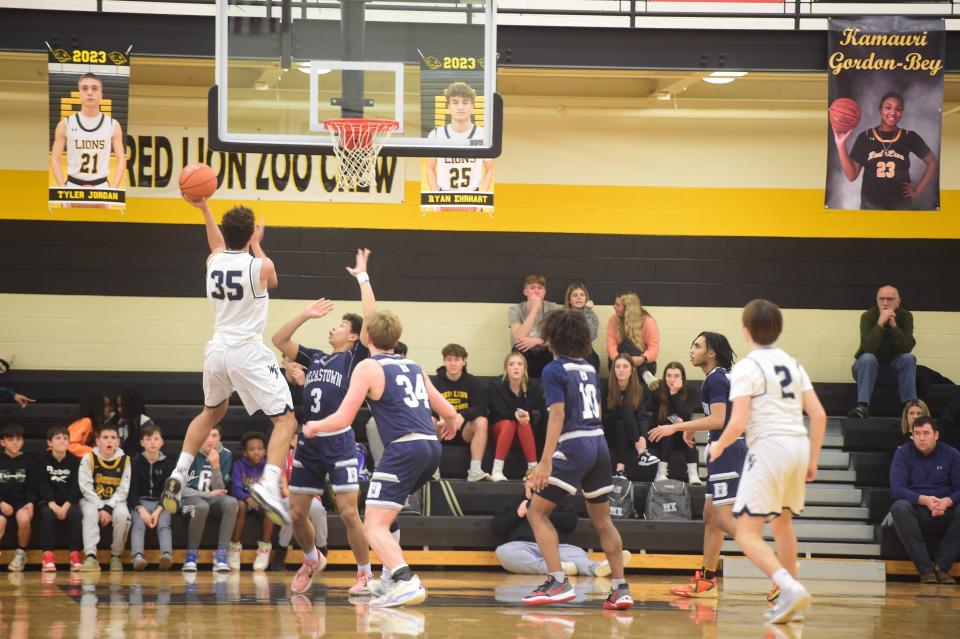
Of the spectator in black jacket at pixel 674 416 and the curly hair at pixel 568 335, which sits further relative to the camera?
the spectator in black jacket at pixel 674 416

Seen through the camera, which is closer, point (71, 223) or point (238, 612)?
point (238, 612)

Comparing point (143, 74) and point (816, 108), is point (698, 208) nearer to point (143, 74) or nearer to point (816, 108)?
point (816, 108)

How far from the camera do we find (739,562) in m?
11.9

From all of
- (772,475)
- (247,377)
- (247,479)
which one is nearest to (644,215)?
(247,479)

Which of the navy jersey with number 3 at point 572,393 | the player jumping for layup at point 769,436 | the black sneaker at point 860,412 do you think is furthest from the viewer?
the black sneaker at point 860,412

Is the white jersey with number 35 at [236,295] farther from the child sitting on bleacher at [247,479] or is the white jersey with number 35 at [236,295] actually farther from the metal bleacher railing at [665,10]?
the metal bleacher railing at [665,10]

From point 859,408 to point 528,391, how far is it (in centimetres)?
372

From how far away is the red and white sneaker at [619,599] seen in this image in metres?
8.24

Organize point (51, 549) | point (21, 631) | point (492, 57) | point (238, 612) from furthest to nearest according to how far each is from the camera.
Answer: point (51, 549) < point (492, 57) < point (238, 612) < point (21, 631)

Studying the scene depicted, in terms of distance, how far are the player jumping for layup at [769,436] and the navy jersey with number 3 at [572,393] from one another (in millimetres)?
1046

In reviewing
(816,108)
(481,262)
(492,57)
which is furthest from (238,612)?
(816,108)

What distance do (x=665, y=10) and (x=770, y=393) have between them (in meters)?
6.70

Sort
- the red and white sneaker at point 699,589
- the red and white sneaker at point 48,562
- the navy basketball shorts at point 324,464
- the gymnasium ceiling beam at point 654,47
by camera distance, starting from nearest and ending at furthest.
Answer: the navy basketball shorts at point 324,464 < the red and white sneaker at point 699,589 < the red and white sneaker at point 48,562 < the gymnasium ceiling beam at point 654,47

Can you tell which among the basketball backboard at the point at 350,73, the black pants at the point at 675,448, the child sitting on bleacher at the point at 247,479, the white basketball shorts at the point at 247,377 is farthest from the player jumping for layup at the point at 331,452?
the black pants at the point at 675,448
